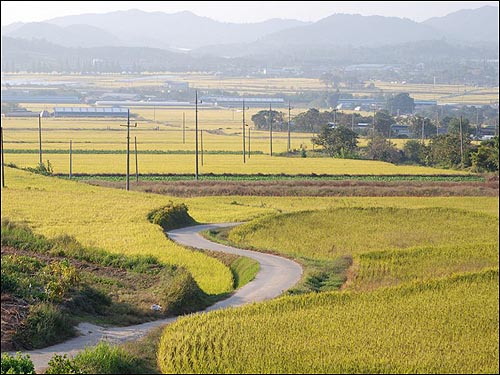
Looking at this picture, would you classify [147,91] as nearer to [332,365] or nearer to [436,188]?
[436,188]

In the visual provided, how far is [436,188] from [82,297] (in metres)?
25.0

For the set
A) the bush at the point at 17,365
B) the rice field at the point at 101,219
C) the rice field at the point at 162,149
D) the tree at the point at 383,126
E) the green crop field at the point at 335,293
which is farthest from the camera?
the tree at the point at 383,126

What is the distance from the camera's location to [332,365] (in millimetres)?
10180

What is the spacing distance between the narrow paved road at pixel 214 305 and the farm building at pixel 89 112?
3701 centimetres

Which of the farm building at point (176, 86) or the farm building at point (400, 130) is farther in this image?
the farm building at point (176, 86)

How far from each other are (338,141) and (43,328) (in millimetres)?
46431

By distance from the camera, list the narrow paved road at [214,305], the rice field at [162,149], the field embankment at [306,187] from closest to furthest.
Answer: the narrow paved road at [214,305] → the field embankment at [306,187] → the rice field at [162,149]

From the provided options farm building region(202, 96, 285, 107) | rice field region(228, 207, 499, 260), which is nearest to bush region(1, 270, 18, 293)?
rice field region(228, 207, 499, 260)

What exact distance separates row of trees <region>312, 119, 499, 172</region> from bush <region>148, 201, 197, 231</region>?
23449 mm

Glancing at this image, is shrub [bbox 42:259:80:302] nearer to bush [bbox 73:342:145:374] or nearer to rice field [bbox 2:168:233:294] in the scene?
bush [bbox 73:342:145:374]

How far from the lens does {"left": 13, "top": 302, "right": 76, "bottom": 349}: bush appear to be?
11.6 m

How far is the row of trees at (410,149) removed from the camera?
50366 mm

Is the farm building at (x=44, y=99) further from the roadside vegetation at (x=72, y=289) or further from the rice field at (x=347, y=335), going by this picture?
the rice field at (x=347, y=335)

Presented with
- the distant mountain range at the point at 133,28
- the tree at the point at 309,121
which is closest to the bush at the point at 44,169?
the distant mountain range at the point at 133,28
